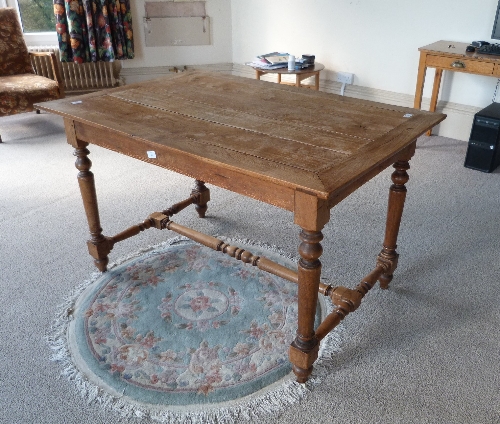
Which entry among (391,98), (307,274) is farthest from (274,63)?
(307,274)

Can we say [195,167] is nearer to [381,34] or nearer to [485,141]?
[485,141]

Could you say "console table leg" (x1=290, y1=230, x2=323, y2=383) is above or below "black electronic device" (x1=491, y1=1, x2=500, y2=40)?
below

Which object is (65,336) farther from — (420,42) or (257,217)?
(420,42)

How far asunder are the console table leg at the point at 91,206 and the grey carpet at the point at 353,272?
4.6 inches

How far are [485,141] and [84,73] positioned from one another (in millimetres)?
3353

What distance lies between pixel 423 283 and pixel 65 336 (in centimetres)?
148

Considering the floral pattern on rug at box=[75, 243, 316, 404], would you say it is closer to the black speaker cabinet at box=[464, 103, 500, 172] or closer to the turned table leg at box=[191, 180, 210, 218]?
the turned table leg at box=[191, 180, 210, 218]

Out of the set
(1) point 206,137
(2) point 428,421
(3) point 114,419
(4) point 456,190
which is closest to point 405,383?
(2) point 428,421

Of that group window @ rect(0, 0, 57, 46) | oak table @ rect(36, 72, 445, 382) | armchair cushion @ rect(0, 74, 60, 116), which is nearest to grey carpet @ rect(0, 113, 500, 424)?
oak table @ rect(36, 72, 445, 382)

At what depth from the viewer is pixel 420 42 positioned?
3.70 metres

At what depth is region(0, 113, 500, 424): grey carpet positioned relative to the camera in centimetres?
160

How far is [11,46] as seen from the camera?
4.00 metres

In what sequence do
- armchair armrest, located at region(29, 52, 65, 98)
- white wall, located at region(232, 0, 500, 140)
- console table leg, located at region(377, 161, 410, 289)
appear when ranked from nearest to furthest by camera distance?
1. console table leg, located at region(377, 161, 410, 289)
2. white wall, located at region(232, 0, 500, 140)
3. armchair armrest, located at region(29, 52, 65, 98)

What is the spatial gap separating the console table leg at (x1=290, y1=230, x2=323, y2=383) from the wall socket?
117 inches
